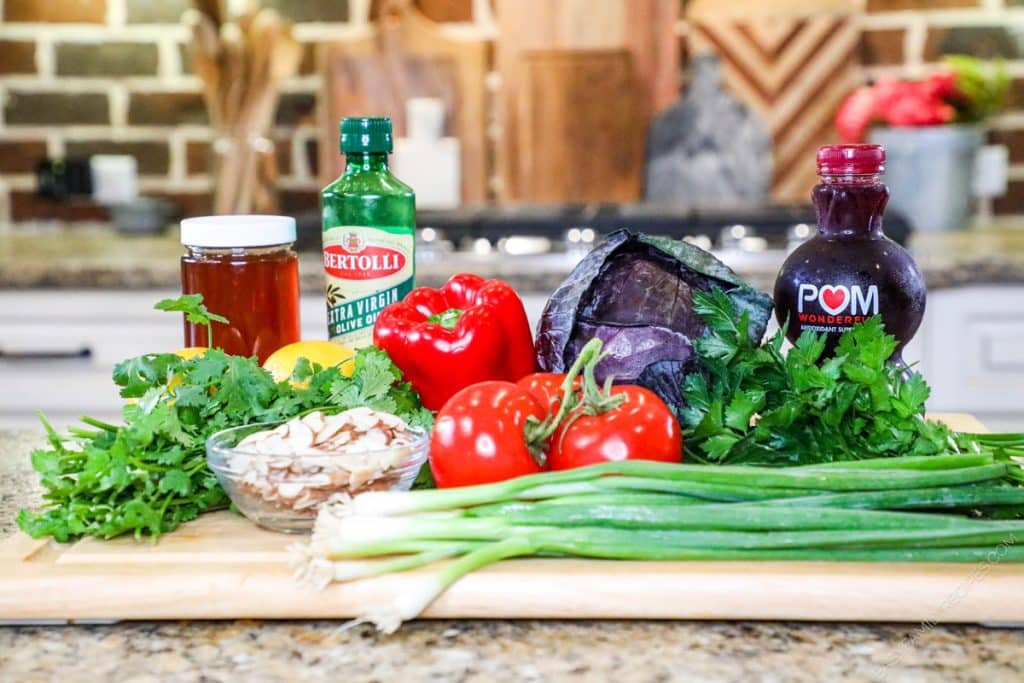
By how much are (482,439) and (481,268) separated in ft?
4.27

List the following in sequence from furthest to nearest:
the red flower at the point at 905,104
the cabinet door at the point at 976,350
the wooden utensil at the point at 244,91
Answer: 1. the wooden utensil at the point at 244,91
2. the red flower at the point at 905,104
3. the cabinet door at the point at 976,350

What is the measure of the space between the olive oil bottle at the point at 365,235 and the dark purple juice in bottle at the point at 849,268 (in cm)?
37

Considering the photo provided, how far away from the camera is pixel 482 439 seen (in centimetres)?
96

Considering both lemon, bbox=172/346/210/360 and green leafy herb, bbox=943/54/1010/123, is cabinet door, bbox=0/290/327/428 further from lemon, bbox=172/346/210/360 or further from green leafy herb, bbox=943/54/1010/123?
green leafy herb, bbox=943/54/1010/123

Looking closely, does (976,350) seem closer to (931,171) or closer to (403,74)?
(931,171)

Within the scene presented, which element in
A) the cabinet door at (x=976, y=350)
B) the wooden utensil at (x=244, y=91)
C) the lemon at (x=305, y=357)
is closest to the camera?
the lemon at (x=305, y=357)

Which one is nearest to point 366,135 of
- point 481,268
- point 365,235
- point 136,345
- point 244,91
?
point 365,235

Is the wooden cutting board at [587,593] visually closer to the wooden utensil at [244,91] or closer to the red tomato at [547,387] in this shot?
the red tomato at [547,387]

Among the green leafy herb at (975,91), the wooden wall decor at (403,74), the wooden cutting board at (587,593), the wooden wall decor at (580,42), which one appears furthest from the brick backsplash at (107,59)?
the wooden cutting board at (587,593)

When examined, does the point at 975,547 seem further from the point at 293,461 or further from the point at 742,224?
the point at 742,224

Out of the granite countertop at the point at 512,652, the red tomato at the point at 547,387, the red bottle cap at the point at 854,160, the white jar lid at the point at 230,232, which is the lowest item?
the granite countertop at the point at 512,652

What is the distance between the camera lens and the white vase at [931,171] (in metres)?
2.64

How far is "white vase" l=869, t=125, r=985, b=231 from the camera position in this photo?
2643 millimetres

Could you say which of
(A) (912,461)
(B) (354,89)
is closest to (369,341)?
(A) (912,461)
